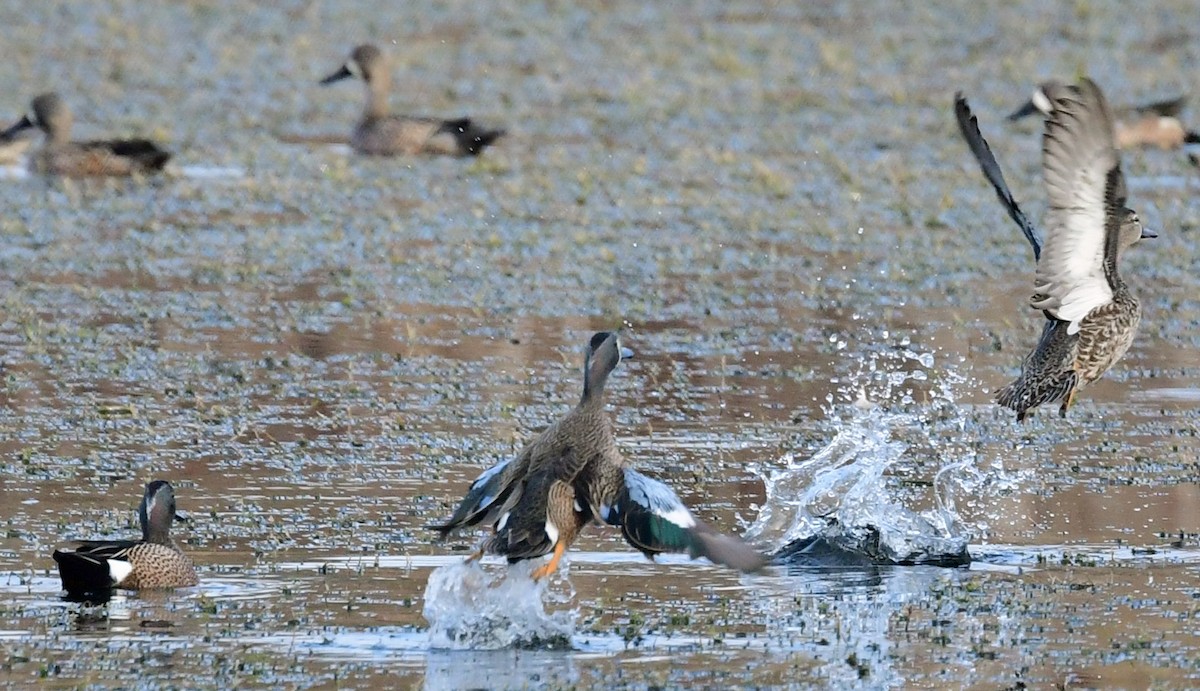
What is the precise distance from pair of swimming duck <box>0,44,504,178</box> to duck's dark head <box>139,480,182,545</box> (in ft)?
31.8

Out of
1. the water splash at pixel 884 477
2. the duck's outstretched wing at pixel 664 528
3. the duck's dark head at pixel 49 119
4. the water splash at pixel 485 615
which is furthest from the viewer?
the duck's dark head at pixel 49 119

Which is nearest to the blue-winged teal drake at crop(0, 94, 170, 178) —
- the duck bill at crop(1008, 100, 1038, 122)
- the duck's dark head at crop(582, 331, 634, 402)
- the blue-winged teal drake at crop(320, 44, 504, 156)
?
the blue-winged teal drake at crop(320, 44, 504, 156)

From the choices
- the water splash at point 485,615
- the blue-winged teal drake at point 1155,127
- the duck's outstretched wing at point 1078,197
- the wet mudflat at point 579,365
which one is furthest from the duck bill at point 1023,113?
the water splash at point 485,615

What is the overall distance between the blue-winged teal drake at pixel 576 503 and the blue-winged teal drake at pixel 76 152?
400 inches

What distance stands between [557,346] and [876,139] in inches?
333

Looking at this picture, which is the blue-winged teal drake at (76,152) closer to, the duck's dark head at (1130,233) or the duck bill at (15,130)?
the duck bill at (15,130)

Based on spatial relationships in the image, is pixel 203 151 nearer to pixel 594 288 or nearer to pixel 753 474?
pixel 594 288

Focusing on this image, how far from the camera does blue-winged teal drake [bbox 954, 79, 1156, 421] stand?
8117mm

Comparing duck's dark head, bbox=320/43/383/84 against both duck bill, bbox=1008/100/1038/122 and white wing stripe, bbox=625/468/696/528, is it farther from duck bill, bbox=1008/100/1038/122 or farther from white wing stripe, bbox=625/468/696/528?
white wing stripe, bbox=625/468/696/528

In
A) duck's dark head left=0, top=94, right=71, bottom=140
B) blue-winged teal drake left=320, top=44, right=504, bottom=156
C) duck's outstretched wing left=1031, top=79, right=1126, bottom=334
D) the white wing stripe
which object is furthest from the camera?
blue-winged teal drake left=320, top=44, right=504, bottom=156

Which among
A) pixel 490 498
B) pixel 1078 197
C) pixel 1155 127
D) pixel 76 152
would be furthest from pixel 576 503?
pixel 1155 127

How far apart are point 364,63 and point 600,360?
41.4 ft

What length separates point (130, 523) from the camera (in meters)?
8.41

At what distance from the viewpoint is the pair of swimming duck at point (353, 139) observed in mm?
17453
